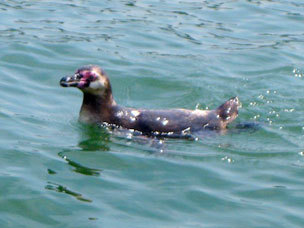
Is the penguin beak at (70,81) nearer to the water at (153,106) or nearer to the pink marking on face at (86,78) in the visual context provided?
the pink marking on face at (86,78)

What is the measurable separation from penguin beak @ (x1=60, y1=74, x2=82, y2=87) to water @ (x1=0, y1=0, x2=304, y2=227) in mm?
581

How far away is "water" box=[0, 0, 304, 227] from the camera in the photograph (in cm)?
896

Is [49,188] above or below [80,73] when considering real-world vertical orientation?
below

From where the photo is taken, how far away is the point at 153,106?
41.4 ft

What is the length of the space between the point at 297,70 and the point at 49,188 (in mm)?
6141

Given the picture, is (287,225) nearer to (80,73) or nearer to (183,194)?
(183,194)

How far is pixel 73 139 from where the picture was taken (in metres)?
11.0

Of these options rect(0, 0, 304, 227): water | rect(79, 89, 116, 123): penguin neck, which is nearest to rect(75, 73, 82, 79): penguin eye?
rect(79, 89, 116, 123): penguin neck

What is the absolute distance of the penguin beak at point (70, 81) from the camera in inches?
437

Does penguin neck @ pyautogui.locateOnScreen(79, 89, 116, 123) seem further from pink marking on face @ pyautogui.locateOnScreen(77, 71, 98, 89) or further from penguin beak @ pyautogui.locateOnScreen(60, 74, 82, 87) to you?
penguin beak @ pyautogui.locateOnScreen(60, 74, 82, 87)

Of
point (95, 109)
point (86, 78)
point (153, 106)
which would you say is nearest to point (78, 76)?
point (86, 78)

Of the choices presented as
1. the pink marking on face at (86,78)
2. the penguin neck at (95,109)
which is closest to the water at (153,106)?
the penguin neck at (95,109)

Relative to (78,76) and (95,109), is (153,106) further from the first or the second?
(78,76)

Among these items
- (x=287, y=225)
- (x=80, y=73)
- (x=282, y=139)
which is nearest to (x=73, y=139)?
(x=80, y=73)
